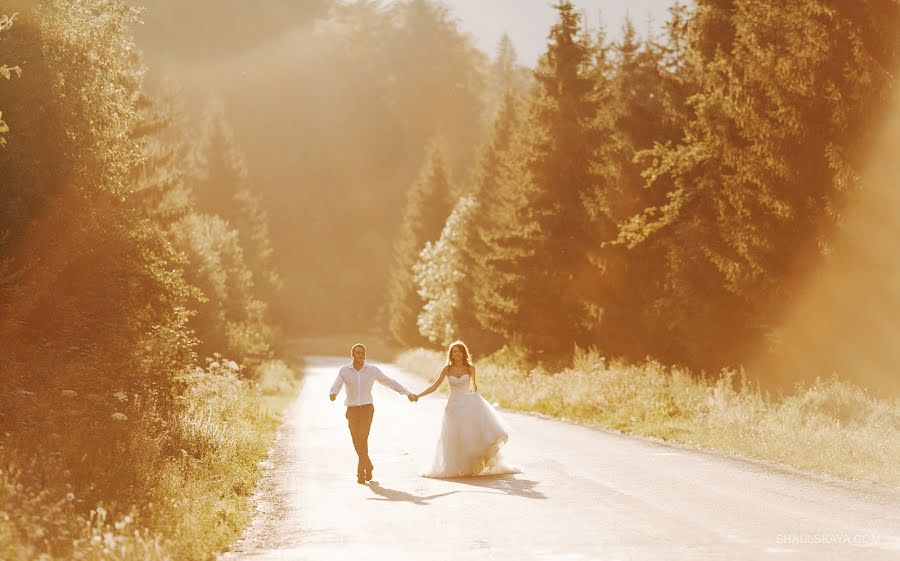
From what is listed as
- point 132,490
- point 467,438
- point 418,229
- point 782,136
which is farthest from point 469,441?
point 418,229

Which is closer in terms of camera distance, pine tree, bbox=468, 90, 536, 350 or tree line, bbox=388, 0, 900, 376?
tree line, bbox=388, 0, 900, 376

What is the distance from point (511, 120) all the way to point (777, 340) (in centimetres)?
3982

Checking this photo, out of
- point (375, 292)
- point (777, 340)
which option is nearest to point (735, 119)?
point (777, 340)

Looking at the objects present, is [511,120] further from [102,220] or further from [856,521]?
[856,521]

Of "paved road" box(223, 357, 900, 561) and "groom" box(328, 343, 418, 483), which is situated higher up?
"groom" box(328, 343, 418, 483)

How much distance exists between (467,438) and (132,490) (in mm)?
5451

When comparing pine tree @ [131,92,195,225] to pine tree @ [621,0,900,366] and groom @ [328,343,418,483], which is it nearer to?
pine tree @ [621,0,900,366]

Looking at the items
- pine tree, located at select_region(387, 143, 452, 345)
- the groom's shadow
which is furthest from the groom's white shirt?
pine tree, located at select_region(387, 143, 452, 345)

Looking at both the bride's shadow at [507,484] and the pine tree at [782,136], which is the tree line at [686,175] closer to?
the pine tree at [782,136]

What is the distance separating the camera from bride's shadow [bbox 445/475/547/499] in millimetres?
13342

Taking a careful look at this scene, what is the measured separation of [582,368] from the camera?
1270 inches

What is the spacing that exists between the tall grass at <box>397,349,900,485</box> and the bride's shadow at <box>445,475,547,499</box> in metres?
4.35

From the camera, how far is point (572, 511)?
1177 cm

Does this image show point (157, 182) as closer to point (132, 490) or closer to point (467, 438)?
point (467, 438)
